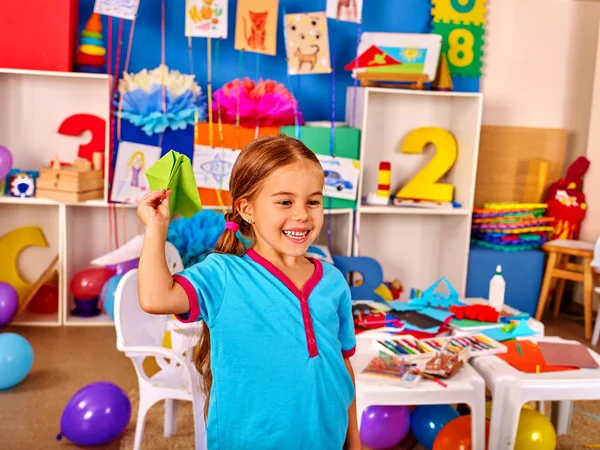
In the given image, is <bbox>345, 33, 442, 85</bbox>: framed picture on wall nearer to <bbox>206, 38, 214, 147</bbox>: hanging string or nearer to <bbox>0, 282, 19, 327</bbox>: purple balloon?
<bbox>206, 38, 214, 147</bbox>: hanging string

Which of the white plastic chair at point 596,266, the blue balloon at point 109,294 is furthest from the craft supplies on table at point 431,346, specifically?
the blue balloon at point 109,294

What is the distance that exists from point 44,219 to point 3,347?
1.52 m

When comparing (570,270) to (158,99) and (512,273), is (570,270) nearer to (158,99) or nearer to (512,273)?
(512,273)

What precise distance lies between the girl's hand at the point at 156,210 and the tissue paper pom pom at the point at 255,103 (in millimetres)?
2831

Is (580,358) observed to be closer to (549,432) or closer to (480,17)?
(549,432)

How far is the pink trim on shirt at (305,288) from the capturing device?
4.23 ft

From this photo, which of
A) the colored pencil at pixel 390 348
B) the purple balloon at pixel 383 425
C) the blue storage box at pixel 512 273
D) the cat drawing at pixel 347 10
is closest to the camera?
the colored pencil at pixel 390 348

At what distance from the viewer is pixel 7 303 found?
373 cm

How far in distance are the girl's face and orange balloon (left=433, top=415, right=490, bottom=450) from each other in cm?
117

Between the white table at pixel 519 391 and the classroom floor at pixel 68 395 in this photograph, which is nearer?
the white table at pixel 519 391

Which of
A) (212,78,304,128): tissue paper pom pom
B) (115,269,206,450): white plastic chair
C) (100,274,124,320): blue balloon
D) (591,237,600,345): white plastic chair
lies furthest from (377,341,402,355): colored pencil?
(591,237,600,345): white plastic chair

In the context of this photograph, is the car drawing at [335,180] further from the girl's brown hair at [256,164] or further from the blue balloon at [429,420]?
the girl's brown hair at [256,164]

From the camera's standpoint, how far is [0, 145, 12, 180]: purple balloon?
3739 millimetres

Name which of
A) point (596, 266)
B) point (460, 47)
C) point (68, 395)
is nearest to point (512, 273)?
point (596, 266)
